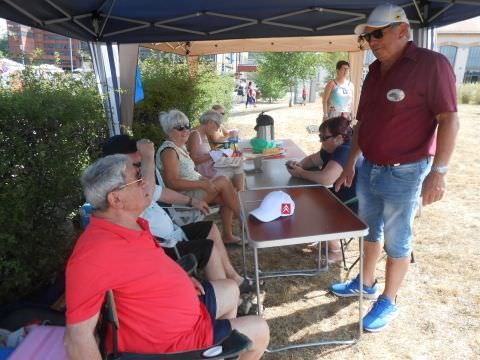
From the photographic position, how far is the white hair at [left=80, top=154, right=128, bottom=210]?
4.31 ft

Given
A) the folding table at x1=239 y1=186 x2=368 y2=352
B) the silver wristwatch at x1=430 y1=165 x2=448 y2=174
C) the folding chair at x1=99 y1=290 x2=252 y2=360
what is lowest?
the folding chair at x1=99 y1=290 x2=252 y2=360

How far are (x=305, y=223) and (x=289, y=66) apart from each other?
19724 millimetres

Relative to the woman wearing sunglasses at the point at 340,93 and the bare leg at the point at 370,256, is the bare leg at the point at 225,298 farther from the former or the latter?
the woman wearing sunglasses at the point at 340,93

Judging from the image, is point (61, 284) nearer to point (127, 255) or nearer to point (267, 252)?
point (127, 255)

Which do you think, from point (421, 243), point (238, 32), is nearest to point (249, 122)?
point (238, 32)

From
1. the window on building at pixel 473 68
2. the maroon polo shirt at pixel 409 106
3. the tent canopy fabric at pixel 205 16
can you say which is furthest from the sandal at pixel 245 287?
the window on building at pixel 473 68

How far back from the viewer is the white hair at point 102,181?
4.31ft

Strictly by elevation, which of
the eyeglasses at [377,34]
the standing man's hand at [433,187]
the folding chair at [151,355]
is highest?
the eyeglasses at [377,34]

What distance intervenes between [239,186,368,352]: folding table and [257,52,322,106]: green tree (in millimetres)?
18791

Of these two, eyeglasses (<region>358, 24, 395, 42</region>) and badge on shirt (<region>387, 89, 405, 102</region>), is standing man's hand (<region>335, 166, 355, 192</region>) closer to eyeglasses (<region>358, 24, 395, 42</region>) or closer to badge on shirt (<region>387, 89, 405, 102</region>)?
badge on shirt (<region>387, 89, 405, 102</region>)

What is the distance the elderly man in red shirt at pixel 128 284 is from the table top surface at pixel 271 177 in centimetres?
126

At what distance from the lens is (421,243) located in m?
3.42

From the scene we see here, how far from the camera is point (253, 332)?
1.53m

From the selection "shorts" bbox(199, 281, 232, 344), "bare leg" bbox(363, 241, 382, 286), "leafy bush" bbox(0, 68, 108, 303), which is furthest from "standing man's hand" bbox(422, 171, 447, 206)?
"leafy bush" bbox(0, 68, 108, 303)
